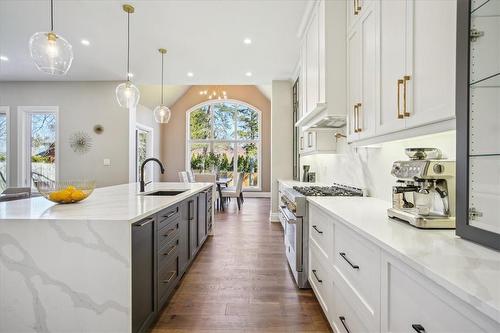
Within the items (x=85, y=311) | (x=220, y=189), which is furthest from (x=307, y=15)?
(x=220, y=189)

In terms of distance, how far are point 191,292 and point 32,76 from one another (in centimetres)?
605

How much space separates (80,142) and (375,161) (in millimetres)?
6057

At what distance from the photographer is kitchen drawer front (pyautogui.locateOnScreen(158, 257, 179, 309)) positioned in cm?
188

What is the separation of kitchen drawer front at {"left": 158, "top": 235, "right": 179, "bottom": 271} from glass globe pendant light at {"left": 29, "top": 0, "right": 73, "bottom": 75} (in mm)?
1808

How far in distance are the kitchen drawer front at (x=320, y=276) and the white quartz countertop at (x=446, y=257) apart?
0.59 meters

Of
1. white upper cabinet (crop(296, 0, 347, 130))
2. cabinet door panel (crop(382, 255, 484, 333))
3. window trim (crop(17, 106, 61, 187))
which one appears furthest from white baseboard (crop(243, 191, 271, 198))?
cabinet door panel (crop(382, 255, 484, 333))

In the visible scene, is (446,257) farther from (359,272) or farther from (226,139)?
(226,139)

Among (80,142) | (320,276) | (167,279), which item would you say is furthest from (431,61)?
(80,142)

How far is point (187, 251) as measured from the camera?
2.69m

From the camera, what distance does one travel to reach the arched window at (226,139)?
31.6 feet

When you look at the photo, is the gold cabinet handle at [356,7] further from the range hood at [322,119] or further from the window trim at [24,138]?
the window trim at [24,138]

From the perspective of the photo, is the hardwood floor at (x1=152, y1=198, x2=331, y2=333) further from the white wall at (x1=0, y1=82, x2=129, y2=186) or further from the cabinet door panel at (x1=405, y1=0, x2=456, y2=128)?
the white wall at (x1=0, y1=82, x2=129, y2=186)

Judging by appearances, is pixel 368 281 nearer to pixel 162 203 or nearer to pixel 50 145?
pixel 162 203

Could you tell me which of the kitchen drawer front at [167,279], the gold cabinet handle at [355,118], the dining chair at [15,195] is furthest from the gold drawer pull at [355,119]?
the dining chair at [15,195]
